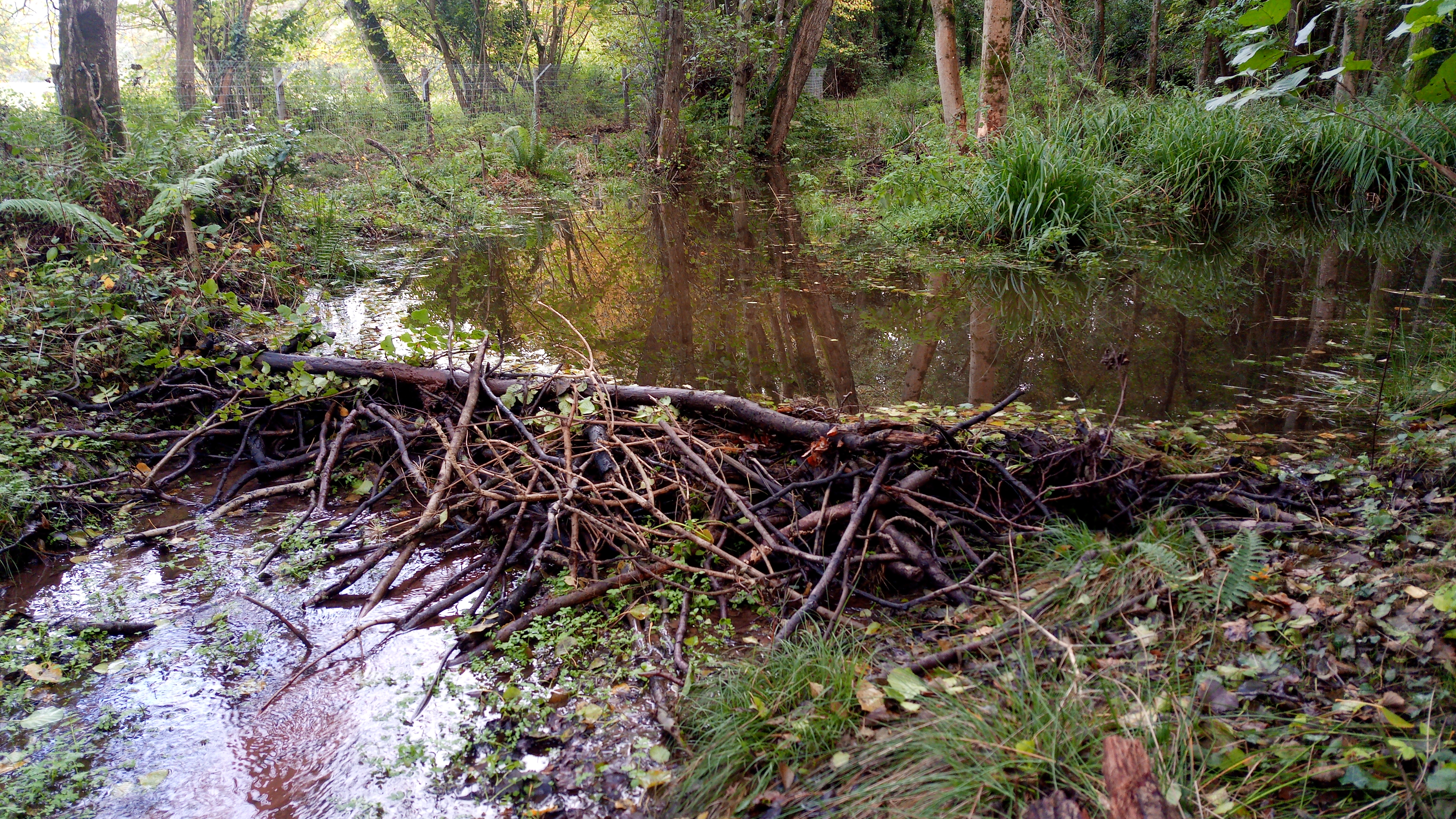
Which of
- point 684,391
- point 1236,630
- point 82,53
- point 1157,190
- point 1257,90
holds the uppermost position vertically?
point 82,53

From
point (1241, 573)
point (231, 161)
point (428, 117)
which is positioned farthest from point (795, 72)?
point (1241, 573)

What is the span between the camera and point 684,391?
3.65m

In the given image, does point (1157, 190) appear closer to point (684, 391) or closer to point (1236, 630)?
point (684, 391)

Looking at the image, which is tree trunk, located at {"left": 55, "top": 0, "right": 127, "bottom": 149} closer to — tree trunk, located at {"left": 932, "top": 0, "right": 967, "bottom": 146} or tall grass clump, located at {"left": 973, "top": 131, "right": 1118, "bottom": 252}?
tall grass clump, located at {"left": 973, "top": 131, "right": 1118, "bottom": 252}

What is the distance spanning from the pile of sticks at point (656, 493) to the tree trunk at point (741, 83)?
13743 mm

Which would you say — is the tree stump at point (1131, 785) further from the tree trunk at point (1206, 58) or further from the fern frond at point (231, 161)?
the tree trunk at point (1206, 58)

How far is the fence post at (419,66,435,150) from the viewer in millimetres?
16438

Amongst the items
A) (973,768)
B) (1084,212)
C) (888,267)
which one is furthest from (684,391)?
(1084,212)

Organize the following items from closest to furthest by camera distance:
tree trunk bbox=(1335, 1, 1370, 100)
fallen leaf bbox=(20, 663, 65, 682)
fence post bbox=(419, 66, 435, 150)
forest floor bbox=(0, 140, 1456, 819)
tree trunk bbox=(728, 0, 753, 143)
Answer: forest floor bbox=(0, 140, 1456, 819), fallen leaf bbox=(20, 663, 65, 682), tree trunk bbox=(1335, 1, 1370, 100), tree trunk bbox=(728, 0, 753, 143), fence post bbox=(419, 66, 435, 150)

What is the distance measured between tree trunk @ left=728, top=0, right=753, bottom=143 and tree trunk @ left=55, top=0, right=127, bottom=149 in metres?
10.7

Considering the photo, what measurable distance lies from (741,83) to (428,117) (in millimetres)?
6864

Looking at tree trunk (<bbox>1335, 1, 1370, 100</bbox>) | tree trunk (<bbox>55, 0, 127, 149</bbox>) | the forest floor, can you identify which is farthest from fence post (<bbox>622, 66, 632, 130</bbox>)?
the forest floor

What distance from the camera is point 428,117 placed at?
16.7 meters

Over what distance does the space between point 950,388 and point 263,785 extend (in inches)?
153
